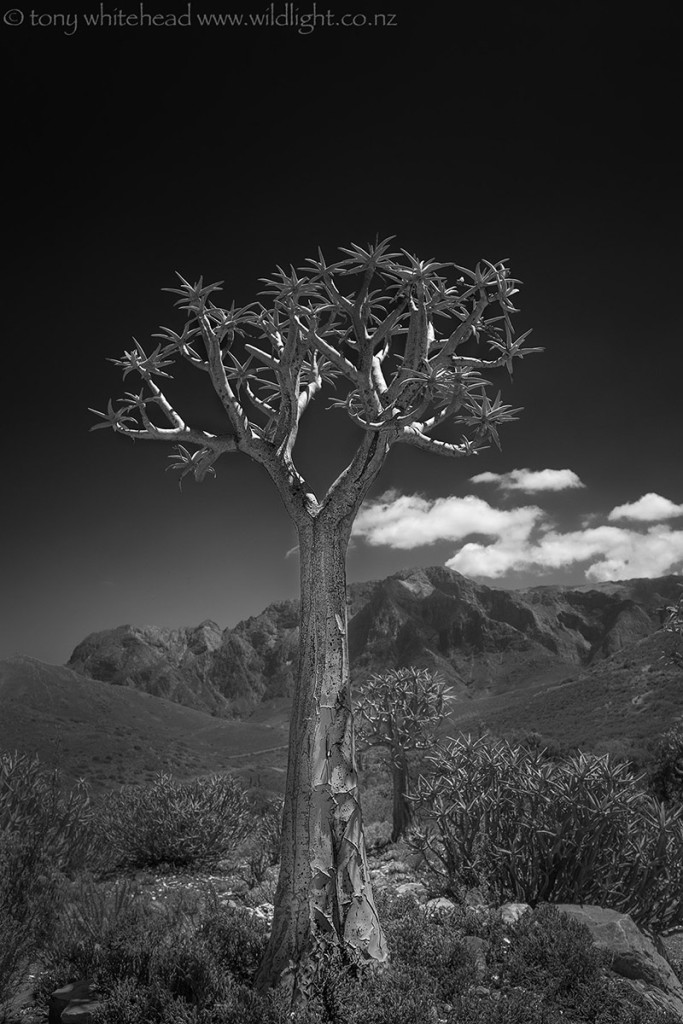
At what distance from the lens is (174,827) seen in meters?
11.2

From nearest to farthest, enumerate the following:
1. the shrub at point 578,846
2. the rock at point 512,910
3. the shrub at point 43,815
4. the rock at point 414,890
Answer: the rock at point 512,910, the shrub at point 578,846, the rock at point 414,890, the shrub at point 43,815

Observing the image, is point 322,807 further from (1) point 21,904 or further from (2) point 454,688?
(2) point 454,688

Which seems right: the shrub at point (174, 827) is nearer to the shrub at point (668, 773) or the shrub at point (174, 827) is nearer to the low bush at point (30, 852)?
the low bush at point (30, 852)

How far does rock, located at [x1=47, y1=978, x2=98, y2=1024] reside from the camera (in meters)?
4.21

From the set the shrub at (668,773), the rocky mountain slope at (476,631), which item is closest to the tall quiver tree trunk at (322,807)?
the shrub at (668,773)

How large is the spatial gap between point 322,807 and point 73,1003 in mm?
2260

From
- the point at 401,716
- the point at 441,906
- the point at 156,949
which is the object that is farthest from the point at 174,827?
the point at 156,949

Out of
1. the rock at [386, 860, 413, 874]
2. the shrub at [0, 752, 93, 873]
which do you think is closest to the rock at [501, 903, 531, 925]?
the rock at [386, 860, 413, 874]

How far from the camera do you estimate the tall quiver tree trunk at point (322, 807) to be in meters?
4.55

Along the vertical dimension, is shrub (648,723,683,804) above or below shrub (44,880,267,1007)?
below

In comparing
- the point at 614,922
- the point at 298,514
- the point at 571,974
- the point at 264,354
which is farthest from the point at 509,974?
the point at 264,354

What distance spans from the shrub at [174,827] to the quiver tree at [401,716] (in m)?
3.71

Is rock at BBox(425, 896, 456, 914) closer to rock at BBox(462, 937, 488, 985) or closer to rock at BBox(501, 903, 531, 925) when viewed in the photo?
rock at BBox(501, 903, 531, 925)

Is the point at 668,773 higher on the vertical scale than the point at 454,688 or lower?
lower
